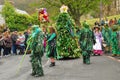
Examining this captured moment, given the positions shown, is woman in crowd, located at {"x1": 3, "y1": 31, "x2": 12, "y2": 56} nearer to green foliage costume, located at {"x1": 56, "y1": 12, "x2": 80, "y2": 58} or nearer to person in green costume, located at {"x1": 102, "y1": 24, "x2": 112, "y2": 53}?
person in green costume, located at {"x1": 102, "y1": 24, "x2": 112, "y2": 53}

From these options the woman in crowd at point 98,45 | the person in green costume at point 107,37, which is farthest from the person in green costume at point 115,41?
the person in green costume at point 107,37

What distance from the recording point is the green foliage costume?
899 inches

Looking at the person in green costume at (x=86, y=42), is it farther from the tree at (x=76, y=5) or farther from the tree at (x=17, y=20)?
the tree at (x=17, y=20)

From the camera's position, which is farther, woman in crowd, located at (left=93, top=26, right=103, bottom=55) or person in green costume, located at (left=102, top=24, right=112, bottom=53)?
person in green costume, located at (left=102, top=24, right=112, bottom=53)

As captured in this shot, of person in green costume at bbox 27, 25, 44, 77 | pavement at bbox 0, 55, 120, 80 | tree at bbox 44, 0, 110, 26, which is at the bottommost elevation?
pavement at bbox 0, 55, 120, 80

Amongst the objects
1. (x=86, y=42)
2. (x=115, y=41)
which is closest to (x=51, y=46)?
(x=86, y=42)

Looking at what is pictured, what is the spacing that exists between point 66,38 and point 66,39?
59mm

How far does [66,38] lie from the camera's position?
23.0m

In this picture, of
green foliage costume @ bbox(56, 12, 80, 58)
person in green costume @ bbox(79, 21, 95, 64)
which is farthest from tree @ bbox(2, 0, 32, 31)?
person in green costume @ bbox(79, 21, 95, 64)

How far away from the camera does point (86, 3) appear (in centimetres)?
5938

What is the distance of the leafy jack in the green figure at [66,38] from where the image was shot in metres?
22.8

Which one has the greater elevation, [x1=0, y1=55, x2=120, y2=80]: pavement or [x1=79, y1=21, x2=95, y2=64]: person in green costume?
[x1=79, y1=21, x2=95, y2=64]: person in green costume

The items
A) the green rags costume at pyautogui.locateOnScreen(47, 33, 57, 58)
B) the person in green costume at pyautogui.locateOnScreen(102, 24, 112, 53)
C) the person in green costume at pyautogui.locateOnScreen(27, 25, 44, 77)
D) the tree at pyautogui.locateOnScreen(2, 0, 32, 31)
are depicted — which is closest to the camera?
the person in green costume at pyautogui.locateOnScreen(27, 25, 44, 77)

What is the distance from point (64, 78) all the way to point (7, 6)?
83.7 meters
